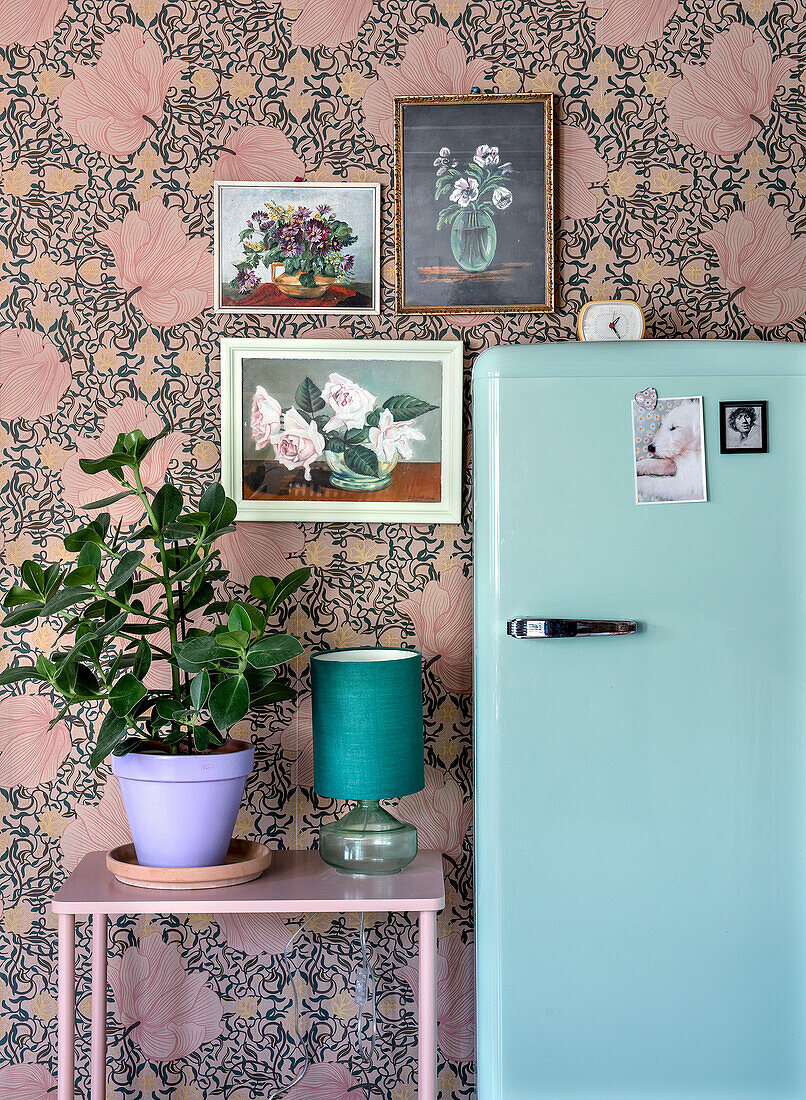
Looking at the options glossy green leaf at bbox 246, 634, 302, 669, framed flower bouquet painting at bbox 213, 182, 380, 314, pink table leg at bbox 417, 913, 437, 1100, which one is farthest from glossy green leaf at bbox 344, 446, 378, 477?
pink table leg at bbox 417, 913, 437, 1100

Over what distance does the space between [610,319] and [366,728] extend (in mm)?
895

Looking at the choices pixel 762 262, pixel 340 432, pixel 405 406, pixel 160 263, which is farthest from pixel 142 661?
pixel 762 262

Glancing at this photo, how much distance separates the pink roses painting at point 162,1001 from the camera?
1.90m

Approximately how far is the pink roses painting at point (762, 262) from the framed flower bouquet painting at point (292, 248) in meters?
0.71

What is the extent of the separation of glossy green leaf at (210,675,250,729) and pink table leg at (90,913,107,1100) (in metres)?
0.52

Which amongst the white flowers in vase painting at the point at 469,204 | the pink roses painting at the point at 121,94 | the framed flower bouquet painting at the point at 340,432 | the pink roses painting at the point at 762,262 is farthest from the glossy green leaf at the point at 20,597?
the pink roses painting at the point at 762,262

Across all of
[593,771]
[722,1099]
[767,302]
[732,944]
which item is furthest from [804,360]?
[722,1099]

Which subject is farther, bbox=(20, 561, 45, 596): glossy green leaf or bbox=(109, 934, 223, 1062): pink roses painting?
bbox=(109, 934, 223, 1062): pink roses painting

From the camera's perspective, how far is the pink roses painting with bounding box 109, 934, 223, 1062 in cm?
190

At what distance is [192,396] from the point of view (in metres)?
1.94

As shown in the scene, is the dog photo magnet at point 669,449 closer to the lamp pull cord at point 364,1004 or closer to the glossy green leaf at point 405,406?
the glossy green leaf at point 405,406

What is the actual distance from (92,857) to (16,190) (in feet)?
4.43

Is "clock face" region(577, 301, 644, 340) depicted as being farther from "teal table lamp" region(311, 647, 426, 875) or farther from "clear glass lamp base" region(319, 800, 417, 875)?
"clear glass lamp base" region(319, 800, 417, 875)

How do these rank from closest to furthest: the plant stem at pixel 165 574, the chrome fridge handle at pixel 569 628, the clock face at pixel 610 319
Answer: the chrome fridge handle at pixel 569 628 < the plant stem at pixel 165 574 < the clock face at pixel 610 319
